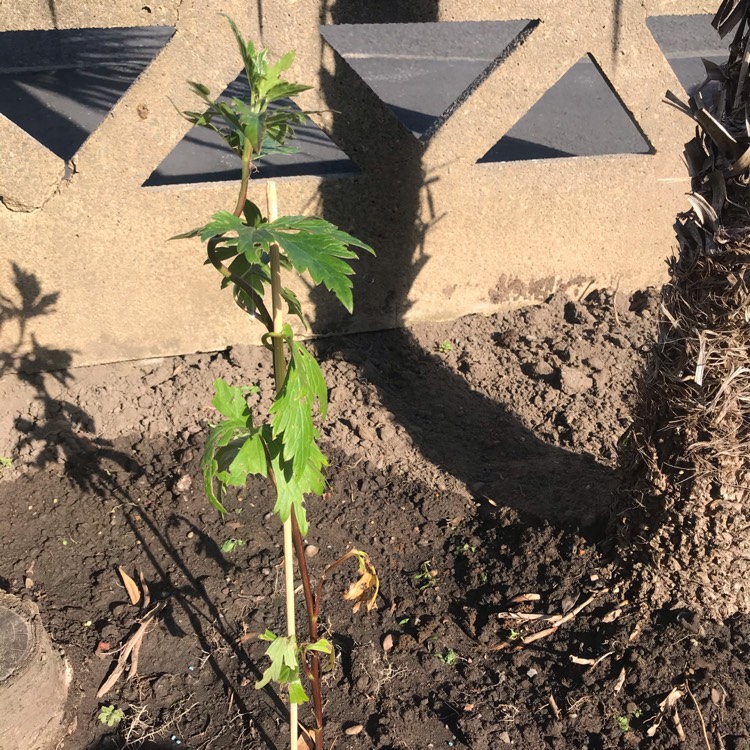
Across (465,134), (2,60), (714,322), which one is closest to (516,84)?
(465,134)

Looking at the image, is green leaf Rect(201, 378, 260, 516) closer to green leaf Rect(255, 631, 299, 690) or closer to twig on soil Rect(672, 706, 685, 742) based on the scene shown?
green leaf Rect(255, 631, 299, 690)

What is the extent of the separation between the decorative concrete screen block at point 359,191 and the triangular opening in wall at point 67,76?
3147 millimetres

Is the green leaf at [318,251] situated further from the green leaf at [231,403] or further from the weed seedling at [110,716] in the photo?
the weed seedling at [110,716]

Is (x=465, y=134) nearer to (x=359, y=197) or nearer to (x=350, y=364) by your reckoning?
(x=359, y=197)

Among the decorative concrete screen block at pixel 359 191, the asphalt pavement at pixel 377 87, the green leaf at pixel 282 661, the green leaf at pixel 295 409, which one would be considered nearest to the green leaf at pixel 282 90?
the green leaf at pixel 295 409

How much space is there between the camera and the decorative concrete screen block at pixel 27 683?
2.51 m

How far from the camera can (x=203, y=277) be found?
12.8 feet

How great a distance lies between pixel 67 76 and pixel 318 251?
307 inches

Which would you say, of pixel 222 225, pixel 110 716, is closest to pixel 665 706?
pixel 110 716

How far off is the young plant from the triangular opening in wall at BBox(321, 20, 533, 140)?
5.45m

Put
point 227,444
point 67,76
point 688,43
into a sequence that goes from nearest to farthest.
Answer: point 227,444, point 67,76, point 688,43

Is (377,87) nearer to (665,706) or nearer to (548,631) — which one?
(548,631)

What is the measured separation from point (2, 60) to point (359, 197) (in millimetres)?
6666

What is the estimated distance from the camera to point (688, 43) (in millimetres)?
9695
